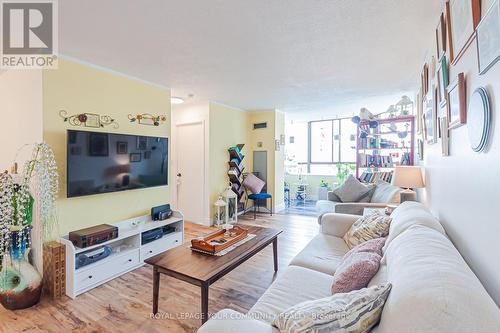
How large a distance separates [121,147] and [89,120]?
421 millimetres

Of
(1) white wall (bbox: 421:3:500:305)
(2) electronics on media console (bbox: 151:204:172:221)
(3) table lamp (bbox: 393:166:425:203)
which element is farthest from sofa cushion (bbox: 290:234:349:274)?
(2) electronics on media console (bbox: 151:204:172:221)

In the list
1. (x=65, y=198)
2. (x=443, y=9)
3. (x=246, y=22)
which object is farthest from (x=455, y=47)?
(x=65, y=198)

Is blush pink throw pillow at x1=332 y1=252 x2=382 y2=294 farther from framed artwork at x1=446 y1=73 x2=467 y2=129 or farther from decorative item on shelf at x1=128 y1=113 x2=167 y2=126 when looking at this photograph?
decorative item on shelf at x1=128 y1=113 x2=167 y2=126

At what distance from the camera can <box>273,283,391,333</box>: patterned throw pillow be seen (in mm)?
865

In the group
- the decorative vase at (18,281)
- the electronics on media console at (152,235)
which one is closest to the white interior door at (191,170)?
the electronics on media console at (152,235)

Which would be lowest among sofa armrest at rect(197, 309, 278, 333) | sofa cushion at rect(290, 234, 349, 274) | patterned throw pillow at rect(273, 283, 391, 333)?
sofa cushion at rect(290, 234, 349, 274)

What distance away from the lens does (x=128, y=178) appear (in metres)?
2.97

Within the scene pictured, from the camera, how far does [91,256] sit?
2438 mm

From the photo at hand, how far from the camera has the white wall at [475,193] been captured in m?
0.98

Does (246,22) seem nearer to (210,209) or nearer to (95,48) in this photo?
(95,48)

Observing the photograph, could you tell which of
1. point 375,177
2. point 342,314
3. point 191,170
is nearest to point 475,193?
point 342,314

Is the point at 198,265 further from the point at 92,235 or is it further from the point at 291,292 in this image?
the point at 92,235

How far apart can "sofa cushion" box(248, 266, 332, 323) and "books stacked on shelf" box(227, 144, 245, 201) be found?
3338mm

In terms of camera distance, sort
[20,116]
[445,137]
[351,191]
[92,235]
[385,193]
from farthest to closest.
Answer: [351,191], [385,193], [20,116], [92,235], [445,137]
